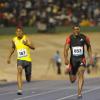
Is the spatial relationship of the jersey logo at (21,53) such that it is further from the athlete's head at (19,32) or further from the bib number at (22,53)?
the athlete's head at (19,32)

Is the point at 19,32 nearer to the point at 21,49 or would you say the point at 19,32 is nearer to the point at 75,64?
the point at 21,49

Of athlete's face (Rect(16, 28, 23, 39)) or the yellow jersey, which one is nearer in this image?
athlete's face (Rect(16, 28, 23, 39))

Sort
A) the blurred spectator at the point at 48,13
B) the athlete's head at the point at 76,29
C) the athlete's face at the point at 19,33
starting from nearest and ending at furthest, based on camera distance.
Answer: the athlete's head at the point at 76,29, the athlete's face at the point at 19,33, the blurred spectator at the point at 48,13

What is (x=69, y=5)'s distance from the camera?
Answer: 4625 cm

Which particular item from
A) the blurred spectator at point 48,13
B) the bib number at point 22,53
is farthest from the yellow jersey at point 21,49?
the blurred spectator at point 48,13

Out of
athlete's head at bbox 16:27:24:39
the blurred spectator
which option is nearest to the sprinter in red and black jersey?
athlete's head at bbox 16:27:24:39

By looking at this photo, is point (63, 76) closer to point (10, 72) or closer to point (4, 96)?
point (10, 72)

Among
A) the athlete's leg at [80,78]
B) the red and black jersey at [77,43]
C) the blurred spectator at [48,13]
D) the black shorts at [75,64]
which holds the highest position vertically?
the blurred spectator at [48,13]

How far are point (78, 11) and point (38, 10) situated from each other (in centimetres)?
279

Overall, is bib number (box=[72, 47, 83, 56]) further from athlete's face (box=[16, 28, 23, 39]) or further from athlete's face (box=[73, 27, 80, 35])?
athlete's face (box=[16, 28, 23, 39])

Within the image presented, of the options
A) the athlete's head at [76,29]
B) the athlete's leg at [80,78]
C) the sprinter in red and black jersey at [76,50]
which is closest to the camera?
the athlete's leg at [80,78]

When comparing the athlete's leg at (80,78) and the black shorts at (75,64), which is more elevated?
the black shorts at (75,64)

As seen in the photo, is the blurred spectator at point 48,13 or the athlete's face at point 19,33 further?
the blurred spectator at point 48,13

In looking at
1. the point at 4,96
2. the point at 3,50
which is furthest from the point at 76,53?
the point at 3,50
